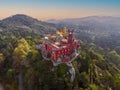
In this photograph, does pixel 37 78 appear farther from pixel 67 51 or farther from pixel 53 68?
pixel 67 51

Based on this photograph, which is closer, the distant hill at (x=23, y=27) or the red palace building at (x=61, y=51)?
the red palace building at (x=61, y=51)

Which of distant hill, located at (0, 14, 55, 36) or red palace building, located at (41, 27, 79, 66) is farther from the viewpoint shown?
distant hill, located at (0, 14, 55, 36)

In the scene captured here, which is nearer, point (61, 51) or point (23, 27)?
point (61, 51)

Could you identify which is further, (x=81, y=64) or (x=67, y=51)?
(x=81, y=64)

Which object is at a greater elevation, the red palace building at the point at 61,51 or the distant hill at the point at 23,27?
the red palace building at the point at 61,51

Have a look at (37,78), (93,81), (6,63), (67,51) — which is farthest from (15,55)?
(93,81)

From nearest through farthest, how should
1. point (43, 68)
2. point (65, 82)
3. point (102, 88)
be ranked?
1. point (65, 82)
2. point (43, 68)
3. point (102, 88)

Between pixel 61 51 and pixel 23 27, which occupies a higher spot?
pixel 61 51

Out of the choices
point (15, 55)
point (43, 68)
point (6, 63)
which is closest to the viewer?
point (43, 68)
